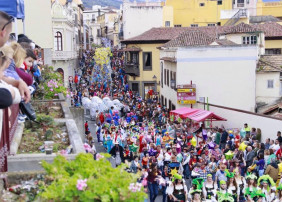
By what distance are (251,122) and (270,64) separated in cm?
710

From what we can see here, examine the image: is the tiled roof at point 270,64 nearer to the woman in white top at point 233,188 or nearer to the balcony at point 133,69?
the balcony at point 133,69

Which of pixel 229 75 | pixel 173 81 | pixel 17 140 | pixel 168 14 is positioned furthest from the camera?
pixel 168 14

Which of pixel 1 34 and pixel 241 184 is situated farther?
pixel 241 184

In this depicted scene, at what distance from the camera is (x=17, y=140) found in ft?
25.6

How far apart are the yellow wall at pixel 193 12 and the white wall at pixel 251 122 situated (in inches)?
1175

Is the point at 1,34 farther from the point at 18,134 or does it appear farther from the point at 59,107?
the point at 59,107

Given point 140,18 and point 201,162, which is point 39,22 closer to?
point 140,18

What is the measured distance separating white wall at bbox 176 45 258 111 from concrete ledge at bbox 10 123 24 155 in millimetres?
18792

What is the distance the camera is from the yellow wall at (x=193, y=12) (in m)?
53.9

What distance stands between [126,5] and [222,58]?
25.3 m

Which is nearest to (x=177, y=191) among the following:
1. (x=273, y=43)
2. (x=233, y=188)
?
(x=233, y=188)

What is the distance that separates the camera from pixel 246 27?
32.1 meters

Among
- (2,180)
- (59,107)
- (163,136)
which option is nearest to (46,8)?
(163,136)

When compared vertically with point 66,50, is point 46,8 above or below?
above
